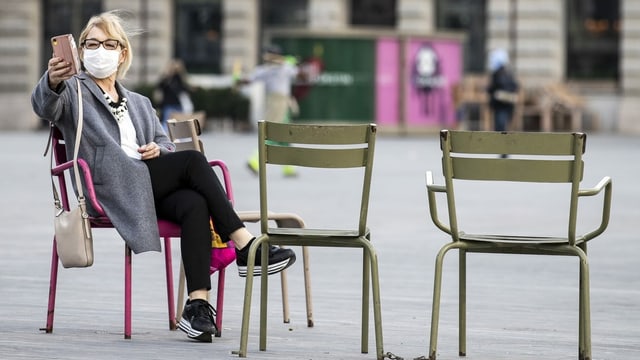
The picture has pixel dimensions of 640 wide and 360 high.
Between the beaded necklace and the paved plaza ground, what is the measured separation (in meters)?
1.00

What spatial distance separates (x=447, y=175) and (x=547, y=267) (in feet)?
14.7

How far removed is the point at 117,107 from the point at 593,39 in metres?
30.7

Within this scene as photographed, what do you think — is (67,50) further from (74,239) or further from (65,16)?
(65,16)

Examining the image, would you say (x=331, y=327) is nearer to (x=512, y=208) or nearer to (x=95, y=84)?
(x=95, y=84)

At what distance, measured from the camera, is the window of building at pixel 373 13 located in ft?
126

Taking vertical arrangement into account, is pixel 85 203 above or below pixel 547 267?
above

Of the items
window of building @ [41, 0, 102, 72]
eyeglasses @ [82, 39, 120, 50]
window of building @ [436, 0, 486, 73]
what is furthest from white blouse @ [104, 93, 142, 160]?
window of building @ [41, 0, 102, 72]

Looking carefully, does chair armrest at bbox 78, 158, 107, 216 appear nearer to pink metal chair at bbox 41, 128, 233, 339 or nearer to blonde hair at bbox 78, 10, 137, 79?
pink metal chair at bbox 41, 128, 233, 339

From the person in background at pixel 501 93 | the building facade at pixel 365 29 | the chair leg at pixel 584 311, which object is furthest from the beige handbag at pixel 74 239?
the building facade at pixel 365 29

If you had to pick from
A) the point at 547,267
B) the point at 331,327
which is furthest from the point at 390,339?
the point at 547,267

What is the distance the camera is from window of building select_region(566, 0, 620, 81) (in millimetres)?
36812

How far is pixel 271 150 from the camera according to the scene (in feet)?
22.3

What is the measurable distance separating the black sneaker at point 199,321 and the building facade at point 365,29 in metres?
28.8

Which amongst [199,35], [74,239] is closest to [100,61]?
[74,239]
